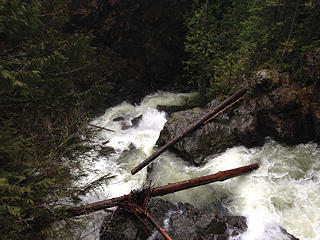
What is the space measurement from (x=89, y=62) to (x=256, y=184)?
6.93 m

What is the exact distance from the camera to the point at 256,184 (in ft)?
23.6

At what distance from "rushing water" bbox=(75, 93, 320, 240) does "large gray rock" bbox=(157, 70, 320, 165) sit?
417mm

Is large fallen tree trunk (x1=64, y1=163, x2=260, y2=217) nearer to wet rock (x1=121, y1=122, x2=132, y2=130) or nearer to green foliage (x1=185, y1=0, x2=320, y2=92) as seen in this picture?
green foliage (x1=185, y1=0, x2=320, y2=92)

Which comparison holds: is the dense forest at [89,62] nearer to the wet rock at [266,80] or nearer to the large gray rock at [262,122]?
the wet rock at [266,80]

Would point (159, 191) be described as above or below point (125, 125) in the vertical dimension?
below

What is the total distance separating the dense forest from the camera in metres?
4.24

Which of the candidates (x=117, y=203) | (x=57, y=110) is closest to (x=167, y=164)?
(x=117, y=203)

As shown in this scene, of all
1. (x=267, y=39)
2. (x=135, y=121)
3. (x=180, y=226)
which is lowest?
(x=180, y=226)

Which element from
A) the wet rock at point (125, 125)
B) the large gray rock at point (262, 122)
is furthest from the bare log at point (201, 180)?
the wet rock at point (125, 125)

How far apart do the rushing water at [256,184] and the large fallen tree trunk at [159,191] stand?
0.31 meters

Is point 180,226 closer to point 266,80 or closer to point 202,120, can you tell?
point 202,120

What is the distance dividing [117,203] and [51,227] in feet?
5.91

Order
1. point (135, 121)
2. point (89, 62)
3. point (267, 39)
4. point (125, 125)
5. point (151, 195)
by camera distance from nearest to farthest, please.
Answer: point (151, 195) < point (89, 62) < point (267, 39) < point (125, 125) < point (135, 121)

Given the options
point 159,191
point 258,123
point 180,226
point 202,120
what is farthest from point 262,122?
point 180,226
